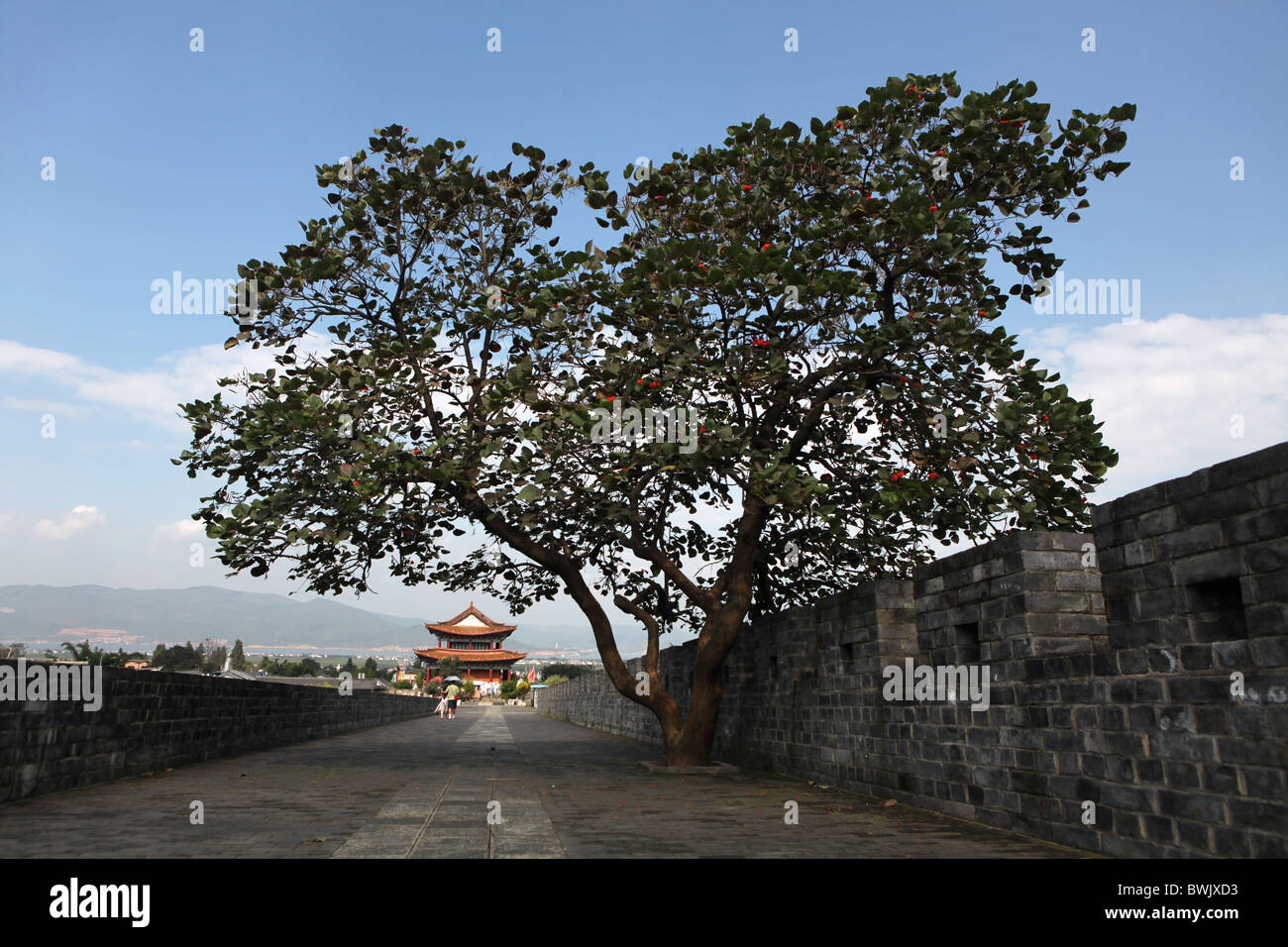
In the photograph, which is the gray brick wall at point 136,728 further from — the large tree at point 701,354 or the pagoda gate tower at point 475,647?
the pagoda gate tower at point 475,647

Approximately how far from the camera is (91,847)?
5.44 meters

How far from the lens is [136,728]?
1007 cm

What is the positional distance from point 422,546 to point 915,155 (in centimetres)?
919

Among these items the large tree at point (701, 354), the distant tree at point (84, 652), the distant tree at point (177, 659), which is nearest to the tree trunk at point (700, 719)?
the large tree at point (701, 354)

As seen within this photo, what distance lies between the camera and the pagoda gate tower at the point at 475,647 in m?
83.8

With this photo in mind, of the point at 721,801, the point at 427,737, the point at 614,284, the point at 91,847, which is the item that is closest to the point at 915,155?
the point at 614,284

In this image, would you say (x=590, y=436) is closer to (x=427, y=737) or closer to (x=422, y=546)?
(x=422, y=546)

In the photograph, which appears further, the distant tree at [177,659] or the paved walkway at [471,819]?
the distant tree at [177,659]

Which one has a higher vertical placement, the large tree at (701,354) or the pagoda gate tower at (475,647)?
the large tree at (701,354)

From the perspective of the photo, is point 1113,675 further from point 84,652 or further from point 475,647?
point 475,647

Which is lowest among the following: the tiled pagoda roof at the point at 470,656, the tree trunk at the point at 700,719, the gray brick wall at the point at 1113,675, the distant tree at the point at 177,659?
the distant tree at the point at 177,659

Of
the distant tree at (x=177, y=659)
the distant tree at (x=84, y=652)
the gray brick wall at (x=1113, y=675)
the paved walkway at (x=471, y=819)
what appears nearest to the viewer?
the gray brick wall at (x=1113, y=675)

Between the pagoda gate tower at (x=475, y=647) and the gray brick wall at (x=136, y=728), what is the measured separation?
68.0 metres

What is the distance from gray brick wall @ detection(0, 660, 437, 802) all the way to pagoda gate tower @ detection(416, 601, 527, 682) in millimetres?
68011
